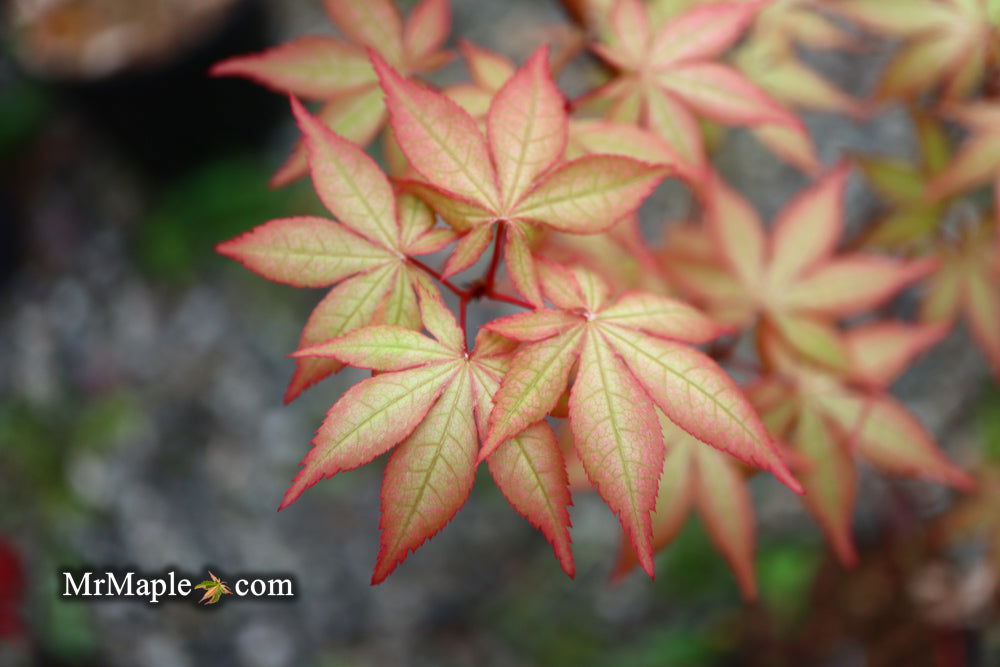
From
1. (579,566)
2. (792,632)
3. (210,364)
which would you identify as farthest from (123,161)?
(792,632)

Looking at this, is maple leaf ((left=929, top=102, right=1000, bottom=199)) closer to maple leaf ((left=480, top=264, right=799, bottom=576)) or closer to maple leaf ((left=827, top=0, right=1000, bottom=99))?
maple leaf ((left=827, top=0, right=1000, bottom=99))

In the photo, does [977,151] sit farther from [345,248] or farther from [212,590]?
[212,590]

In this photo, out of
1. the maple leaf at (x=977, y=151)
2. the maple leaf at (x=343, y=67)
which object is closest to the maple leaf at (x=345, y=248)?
the maple leaf at (x=343, y=67)

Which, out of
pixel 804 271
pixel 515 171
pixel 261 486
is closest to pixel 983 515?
pixel 804 271

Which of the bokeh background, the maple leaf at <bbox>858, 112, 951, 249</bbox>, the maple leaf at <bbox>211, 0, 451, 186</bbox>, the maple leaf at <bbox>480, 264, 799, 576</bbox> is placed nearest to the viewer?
the maple leaf at <bbox>480, 264, 799, 576</bbox>

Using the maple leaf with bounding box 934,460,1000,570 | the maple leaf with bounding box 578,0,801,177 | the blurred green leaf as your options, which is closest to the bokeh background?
the blurred green leaf
